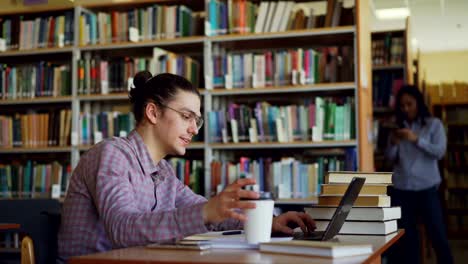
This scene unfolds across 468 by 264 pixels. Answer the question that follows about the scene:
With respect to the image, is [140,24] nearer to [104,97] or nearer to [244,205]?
[104,97]

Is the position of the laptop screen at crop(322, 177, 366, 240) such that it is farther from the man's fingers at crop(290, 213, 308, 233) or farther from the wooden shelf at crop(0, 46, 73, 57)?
the wooden shelf at crop(0, 46, 73, 57)

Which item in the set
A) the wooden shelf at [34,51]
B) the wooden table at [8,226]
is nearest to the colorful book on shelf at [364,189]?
the wooden table at [8,226]

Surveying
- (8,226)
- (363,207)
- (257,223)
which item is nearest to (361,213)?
(363,207)

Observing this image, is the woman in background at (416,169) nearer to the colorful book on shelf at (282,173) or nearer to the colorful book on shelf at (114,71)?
the colorful book on shelf at (282,173)

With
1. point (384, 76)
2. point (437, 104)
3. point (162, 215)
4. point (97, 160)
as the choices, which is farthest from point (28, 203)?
point (437, 104)

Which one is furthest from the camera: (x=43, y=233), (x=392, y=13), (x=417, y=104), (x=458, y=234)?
(x=458, y=234)

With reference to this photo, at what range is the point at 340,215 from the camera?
165cm

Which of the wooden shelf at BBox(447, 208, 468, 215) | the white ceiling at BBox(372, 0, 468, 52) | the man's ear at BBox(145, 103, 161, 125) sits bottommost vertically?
the wooden shelf at BBox(447, 208, 468, 215)

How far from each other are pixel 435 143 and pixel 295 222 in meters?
3.14

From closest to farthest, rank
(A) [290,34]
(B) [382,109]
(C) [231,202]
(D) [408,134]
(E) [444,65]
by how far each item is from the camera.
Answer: (C) [231,202] → (A) [290,34] → (D) [408,134] → (B) [382,109] → (E) [444,65]

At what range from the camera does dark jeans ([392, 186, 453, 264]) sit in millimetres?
4645

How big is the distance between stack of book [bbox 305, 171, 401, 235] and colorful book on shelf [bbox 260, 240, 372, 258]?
0.46m

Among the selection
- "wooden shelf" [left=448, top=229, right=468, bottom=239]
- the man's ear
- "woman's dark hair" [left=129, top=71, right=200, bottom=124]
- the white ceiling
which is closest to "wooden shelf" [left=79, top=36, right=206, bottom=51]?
"woman's dark hair" [left=129, top=71, right=200, bottom=124]

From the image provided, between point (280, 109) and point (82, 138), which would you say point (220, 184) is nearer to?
point (280, 109)
